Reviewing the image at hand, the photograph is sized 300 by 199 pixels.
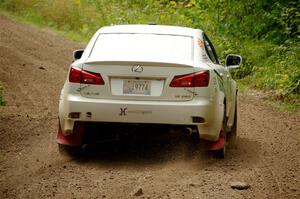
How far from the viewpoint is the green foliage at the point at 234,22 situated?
1554cm

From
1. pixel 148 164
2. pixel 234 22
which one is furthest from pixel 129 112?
pixel 234 22

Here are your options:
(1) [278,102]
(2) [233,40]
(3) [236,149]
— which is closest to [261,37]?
(2) [233,40]

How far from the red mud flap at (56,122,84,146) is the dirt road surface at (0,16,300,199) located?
8.6 inches

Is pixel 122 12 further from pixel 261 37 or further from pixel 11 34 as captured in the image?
pixel 261 37

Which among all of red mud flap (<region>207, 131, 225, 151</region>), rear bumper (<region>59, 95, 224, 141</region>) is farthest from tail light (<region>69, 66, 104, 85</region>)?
red mud flap (<region>207, 131, 225, 151</region>)

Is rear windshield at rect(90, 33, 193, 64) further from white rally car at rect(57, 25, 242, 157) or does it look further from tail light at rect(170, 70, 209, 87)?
tail light at rect(170, 70, 209, 87)

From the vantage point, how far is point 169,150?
845 centimetres

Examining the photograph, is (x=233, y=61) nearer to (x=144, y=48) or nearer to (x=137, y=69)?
(x=144, y=48)

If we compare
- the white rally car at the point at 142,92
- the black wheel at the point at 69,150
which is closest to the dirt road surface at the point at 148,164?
the black wheel at the point at 69,150

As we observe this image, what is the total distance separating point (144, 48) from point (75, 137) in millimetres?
1169

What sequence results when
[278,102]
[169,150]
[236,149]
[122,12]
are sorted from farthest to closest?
[122,12], [278,102], [236,149], [169,150]

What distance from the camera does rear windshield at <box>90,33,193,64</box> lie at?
299 inches

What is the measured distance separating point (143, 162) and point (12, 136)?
226 cm

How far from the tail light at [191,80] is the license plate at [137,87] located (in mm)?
249
